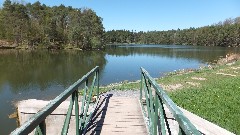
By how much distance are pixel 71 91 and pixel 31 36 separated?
3555 inches

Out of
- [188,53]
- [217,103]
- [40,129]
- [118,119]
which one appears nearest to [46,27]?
[188,53]

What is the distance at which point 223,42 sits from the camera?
529 ft

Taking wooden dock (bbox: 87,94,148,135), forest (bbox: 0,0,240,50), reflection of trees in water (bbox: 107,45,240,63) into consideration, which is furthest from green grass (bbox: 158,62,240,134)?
forest (bbox: 0,0,240,50)

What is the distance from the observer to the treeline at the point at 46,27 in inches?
3536

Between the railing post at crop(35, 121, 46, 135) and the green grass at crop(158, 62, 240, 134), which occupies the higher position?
the railing post at crop(35, 121, 46, 135)

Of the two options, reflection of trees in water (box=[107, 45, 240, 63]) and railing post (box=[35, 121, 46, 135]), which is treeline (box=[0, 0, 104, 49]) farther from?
railing post (box=[35, 121, 46, 135])

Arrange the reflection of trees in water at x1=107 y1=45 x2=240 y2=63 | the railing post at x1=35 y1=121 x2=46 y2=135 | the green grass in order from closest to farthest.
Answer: the railing post at x1=35 y1=121 x2=46 y2=135
the green grass
the reflection of trees in water at x1=107 y1=45 x2=240 y2=63

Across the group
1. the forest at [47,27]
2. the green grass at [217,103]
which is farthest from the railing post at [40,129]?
the forest at [47,27]

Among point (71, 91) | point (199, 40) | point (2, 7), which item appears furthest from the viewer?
point (199, 40)

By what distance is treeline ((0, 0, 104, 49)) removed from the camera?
8981cm

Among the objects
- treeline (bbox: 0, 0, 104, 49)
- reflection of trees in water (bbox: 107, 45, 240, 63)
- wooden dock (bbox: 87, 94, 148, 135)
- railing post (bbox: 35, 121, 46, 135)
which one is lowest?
reflection of trees in water (bbox: 107, 45, 240, 63)

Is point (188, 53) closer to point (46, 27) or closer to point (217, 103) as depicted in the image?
point (46, 27)

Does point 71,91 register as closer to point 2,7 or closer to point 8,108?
point 8,108

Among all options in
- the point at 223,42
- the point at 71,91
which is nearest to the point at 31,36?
the point at 71,91
